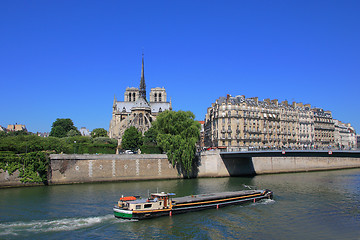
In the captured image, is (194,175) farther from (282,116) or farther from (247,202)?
(282,116)

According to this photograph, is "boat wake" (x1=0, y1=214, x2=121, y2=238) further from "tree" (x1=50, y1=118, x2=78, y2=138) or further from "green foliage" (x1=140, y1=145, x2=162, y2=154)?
"tree" (x1=50, y1=118, x2=78, y2=138)

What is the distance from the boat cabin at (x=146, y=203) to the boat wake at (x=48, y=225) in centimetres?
199

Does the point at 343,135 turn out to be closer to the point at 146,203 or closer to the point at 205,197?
the point at 205,197

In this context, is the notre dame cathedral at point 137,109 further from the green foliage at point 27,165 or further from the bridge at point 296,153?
the green foliage at point 27,165

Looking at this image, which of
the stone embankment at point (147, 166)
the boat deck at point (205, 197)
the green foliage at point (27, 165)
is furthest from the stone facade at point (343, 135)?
the green foliage at point (27, 165)

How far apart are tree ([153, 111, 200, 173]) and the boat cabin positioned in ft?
87.0

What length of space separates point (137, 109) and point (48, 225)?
78.0 metres

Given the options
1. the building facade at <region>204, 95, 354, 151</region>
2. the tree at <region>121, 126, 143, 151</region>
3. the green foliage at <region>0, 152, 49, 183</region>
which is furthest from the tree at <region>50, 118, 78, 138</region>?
the green foliage at <region>0, 152, 49, 183</region>

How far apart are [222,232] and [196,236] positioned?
2.19 m

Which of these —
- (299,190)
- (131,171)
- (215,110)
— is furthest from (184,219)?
(215,110)

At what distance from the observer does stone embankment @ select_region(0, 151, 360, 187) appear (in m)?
52.5

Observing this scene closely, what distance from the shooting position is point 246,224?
28.9 m

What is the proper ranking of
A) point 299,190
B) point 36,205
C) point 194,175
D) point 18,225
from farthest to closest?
1. point 194,175
2. point 299,190
3. point 36,205
4. point 18,225

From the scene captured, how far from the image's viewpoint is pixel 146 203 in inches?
1221
